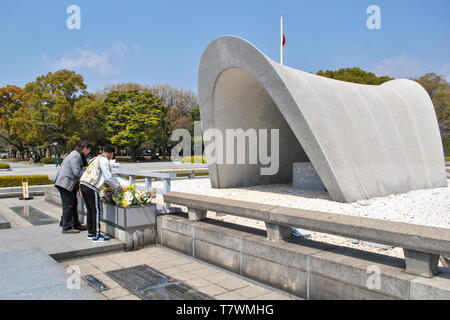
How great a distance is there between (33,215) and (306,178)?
29.5ft

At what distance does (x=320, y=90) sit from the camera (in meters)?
10.1

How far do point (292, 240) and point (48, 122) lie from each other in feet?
138

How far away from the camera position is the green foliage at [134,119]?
153 ft

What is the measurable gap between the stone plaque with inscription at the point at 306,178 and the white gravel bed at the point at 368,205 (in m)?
0.61

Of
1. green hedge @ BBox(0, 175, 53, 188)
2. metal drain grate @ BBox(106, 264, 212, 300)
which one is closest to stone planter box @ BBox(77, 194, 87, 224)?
metal drain grate @ BBox(106, 264, 212, 300)

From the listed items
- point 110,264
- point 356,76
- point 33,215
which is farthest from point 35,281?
point 356,76

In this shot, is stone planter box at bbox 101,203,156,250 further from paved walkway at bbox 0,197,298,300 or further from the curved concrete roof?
the curved concrete roof

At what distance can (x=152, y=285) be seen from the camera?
4.63m

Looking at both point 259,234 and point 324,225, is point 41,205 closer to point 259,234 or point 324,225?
point 259,234

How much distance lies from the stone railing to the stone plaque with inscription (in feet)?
25.5

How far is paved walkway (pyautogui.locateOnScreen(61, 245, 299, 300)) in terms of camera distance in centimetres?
436

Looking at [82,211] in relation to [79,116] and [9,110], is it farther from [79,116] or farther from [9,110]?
[9,110]
